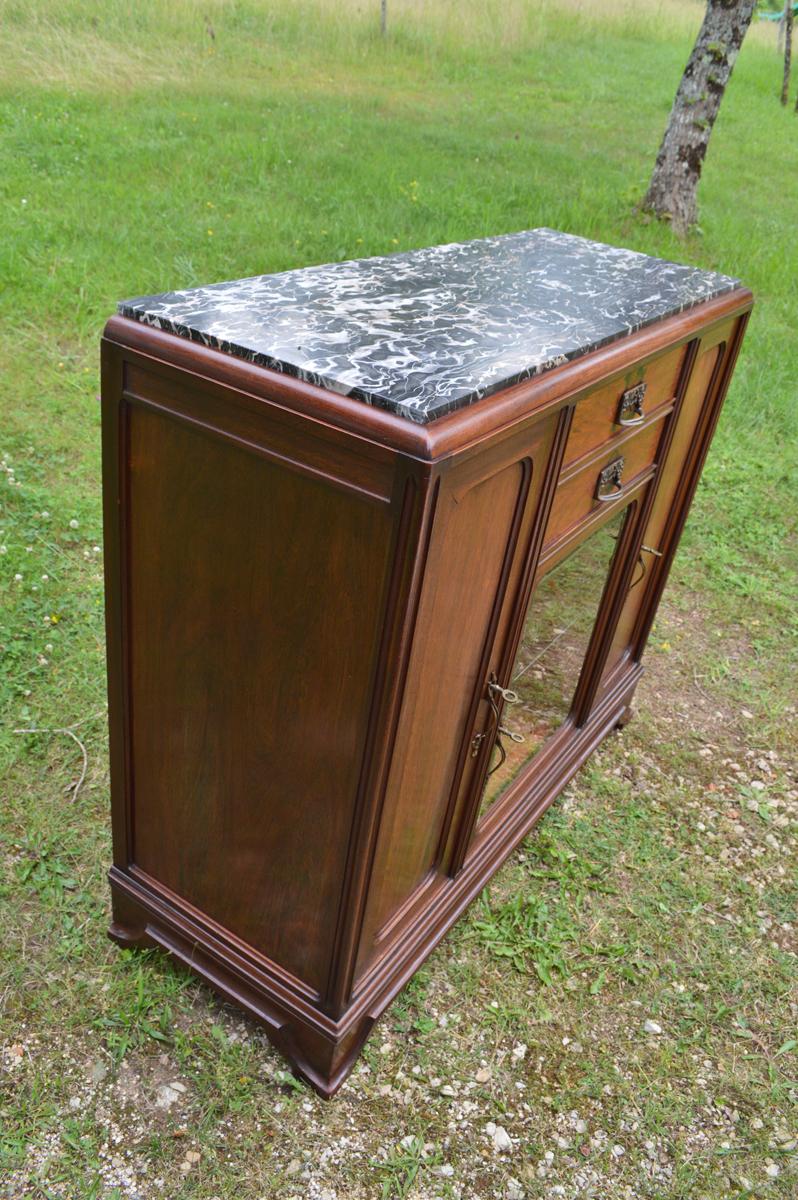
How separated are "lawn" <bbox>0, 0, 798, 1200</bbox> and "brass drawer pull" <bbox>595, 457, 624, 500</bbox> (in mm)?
1008

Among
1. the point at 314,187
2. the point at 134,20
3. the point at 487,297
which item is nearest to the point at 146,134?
the point at 314,187

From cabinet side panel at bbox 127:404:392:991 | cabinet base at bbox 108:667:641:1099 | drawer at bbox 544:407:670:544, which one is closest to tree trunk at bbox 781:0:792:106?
drawer at bbox 544:407:670:544

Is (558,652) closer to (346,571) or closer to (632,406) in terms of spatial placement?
(632,406)

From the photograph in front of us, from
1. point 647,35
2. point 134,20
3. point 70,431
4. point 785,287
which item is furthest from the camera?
point 647,35

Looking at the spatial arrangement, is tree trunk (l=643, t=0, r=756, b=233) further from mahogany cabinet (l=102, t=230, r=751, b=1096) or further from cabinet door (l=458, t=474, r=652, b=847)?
cabinet door (l=458, t=474, r=652, b=847)

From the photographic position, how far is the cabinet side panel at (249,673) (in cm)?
126

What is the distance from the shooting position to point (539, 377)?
1.36 metres

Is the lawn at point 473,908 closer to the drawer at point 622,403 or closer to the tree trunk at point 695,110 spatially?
the tree trunk at point 695,110

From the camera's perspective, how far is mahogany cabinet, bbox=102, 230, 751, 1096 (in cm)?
120

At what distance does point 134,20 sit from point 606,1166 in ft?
31.7

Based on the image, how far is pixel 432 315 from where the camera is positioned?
4.97ft

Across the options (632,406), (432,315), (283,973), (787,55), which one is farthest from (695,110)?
(787,55)

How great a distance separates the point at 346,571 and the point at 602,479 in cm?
81

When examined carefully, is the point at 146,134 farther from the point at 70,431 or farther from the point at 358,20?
the point at 358,20
